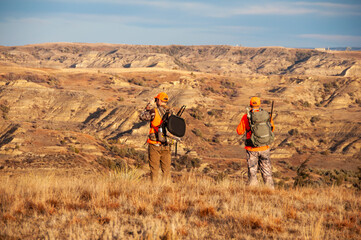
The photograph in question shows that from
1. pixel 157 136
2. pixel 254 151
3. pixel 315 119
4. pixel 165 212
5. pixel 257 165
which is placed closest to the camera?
pixel 165 212

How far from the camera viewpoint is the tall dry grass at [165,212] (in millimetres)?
4945

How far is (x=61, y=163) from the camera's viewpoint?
20906 millimetres

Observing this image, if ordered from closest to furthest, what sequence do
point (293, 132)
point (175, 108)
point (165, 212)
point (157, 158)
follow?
1. point (165, 212)
2. point (157, 158)
3. point (293, 132)
4. point (175, 108)

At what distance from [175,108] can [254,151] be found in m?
36.6

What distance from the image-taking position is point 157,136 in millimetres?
7910

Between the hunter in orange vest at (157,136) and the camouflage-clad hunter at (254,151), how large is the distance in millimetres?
1596

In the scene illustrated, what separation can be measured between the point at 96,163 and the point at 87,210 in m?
17.7

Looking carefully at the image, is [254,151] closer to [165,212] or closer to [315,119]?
[165,212]

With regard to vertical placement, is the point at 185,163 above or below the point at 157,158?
below

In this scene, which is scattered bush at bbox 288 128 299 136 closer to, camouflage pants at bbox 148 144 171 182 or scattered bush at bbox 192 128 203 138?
scattered bush at bbox 192 128 203 138

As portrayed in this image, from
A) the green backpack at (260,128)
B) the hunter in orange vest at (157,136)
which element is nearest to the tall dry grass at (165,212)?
the hunter in orange vest at (157,136)

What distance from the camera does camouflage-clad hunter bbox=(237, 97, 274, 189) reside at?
8.10m

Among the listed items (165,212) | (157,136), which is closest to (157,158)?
(157,136)

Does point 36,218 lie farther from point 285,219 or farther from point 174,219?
point 285,219
